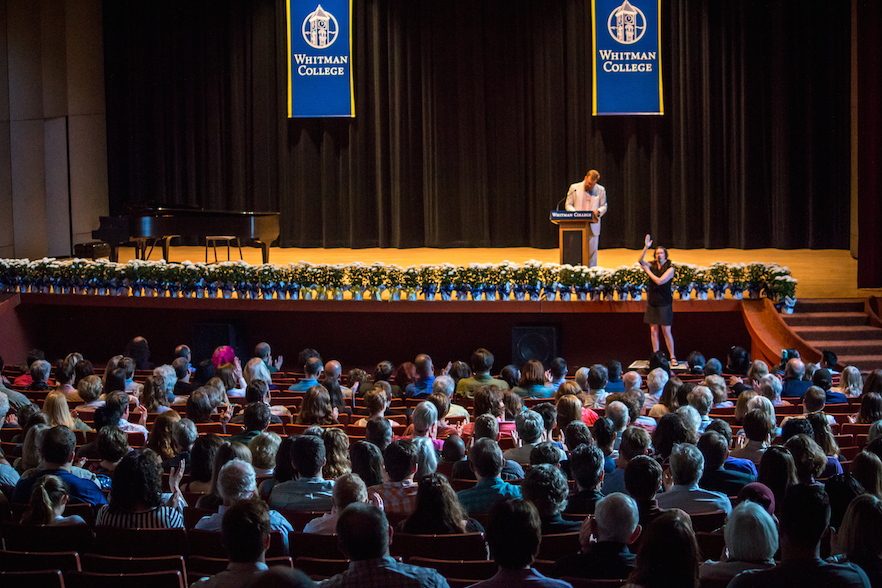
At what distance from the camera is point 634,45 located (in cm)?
1656

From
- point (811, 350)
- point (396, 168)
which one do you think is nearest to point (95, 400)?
point (811, 350)

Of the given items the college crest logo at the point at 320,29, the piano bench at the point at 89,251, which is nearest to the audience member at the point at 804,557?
the piano bench at the point at 89,251

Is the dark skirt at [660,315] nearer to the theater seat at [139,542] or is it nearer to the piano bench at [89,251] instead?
the theater seat at [139,542]

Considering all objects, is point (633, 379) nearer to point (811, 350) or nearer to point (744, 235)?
point (811, 350)

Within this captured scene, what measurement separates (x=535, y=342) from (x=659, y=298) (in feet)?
5.34

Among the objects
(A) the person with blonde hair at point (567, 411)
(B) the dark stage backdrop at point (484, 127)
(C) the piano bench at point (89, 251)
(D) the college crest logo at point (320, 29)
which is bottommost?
(A) the person with blonde hair at point (567, 411)

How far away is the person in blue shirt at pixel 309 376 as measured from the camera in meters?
8.68

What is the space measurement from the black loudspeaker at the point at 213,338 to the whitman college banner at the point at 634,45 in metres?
7.67

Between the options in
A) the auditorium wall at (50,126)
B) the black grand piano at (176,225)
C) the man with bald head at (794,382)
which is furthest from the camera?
the auditorium wall at (50,126)

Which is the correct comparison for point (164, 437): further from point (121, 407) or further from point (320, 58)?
point (320, 58)

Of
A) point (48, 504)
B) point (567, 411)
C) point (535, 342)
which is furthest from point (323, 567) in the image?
point (535, 342)

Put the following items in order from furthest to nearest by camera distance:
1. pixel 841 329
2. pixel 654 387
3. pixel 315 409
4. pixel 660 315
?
pixel 841 329, pixel 660 315, pixel 654 387, pixel 315 409

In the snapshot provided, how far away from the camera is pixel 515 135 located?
698 inches

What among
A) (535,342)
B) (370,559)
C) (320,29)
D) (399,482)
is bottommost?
(535,342)
